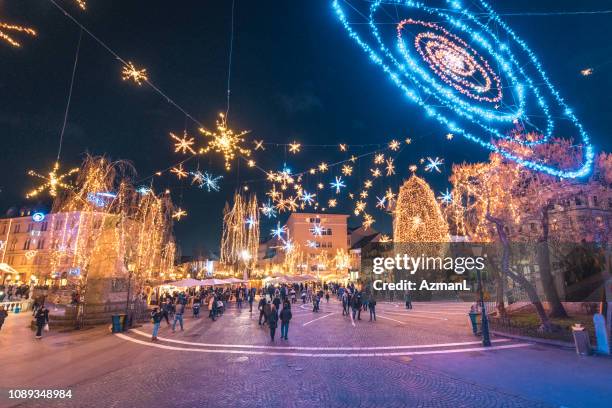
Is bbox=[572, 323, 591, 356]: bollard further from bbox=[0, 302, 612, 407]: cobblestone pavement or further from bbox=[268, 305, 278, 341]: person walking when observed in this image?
bbox=[268, 305, 278, 341]: person walking

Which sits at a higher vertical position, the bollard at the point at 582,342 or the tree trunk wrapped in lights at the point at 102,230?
the tree trunk wrapped in lights at the point at 102,230

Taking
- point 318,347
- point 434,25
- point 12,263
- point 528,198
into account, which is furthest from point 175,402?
point 12,263

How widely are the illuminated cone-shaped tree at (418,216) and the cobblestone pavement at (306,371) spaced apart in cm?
1540

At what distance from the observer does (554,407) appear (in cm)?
637

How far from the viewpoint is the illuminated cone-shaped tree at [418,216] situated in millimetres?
28891

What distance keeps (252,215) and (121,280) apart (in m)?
23.7

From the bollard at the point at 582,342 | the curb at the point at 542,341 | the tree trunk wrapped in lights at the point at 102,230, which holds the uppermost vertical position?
the tree trunk wrapped in lights at the point at 102,230

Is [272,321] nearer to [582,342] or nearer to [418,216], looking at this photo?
[582,342]

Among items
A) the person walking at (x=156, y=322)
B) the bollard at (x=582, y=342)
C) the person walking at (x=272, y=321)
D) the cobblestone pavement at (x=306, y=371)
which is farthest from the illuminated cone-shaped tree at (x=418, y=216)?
the person walking at (x=156, y=322)

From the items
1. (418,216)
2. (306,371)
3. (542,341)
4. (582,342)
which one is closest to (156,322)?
(306,371)

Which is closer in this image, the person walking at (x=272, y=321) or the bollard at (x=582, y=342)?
the bollard at (x=582, y=342)

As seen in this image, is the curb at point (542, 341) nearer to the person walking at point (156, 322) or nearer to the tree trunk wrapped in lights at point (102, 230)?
the person walking at point (156, 322)

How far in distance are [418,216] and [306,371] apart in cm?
2312

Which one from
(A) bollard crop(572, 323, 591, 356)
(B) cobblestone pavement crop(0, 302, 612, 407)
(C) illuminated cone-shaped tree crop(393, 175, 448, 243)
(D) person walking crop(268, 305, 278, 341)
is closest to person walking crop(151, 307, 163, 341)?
(B) cobblestone pavement crop(0, 302, 612, 407)
